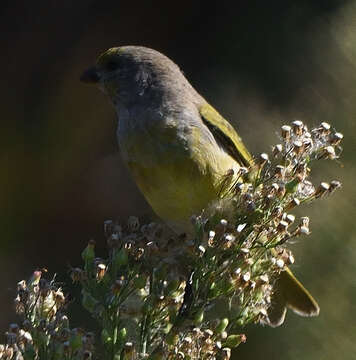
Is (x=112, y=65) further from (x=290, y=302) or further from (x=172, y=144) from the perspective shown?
(x=290, y=302)

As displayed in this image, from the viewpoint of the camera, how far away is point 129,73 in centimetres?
378

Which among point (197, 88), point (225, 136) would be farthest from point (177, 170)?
point (197, 88)

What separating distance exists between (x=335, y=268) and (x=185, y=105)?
3.04ft

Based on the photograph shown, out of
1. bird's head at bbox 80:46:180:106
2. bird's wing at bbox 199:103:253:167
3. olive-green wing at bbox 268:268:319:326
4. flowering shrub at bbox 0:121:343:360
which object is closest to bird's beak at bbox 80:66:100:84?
bird's head at bbox 80:46:180:106

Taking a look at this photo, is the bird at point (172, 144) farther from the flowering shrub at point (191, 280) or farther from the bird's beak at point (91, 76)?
the flowering shrub at point (191, 280)

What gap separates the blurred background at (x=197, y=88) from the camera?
3.76m

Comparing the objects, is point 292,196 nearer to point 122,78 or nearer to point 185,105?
point 185,105

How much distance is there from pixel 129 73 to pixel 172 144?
65 centimetres

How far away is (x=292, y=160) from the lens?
2.55 m

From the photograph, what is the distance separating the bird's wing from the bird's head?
9.9 inches

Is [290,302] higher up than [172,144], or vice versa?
[172,144]

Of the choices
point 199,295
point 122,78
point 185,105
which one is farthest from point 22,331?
point 122,78

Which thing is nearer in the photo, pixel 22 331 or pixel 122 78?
pixel 22 331

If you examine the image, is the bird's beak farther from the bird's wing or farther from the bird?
the bird's wing
